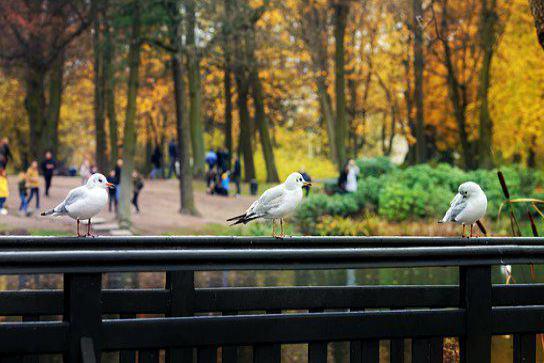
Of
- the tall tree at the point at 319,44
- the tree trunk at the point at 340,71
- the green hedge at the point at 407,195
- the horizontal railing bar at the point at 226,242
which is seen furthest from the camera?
the tall tree at the point at 319,44

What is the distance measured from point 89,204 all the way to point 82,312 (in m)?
2.63

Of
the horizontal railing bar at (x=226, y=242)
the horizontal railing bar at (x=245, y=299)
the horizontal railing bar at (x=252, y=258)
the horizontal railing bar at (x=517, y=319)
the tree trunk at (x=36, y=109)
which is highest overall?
the tree trunk at (x=36, y=109)

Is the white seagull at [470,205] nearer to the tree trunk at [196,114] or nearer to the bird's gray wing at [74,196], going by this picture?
the bird's gray wing at [74,196]

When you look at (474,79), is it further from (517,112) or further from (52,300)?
(52,300)

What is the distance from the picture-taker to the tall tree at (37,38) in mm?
48625

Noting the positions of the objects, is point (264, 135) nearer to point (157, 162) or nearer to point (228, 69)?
point (228, 69)

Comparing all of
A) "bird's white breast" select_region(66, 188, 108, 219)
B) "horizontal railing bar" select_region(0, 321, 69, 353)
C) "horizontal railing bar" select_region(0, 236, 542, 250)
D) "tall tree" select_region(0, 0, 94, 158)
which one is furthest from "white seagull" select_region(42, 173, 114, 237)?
"tall tree" select_region(0, 0, 94, 158)

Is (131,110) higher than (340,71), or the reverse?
(340,71)

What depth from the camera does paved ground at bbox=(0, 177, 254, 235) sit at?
107 feet

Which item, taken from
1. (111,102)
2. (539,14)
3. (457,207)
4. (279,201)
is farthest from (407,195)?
(279,201)

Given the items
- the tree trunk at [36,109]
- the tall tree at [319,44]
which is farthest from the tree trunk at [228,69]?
the tree trunk at [36,109]

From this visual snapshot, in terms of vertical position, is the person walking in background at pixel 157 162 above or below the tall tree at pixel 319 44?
below

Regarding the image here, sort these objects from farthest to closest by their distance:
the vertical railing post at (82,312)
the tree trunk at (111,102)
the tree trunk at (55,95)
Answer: the tree trunk at (55,95)
the tree trunk at (111,102)
the vertical railing post at (82,312)

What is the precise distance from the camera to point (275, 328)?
215 inches
